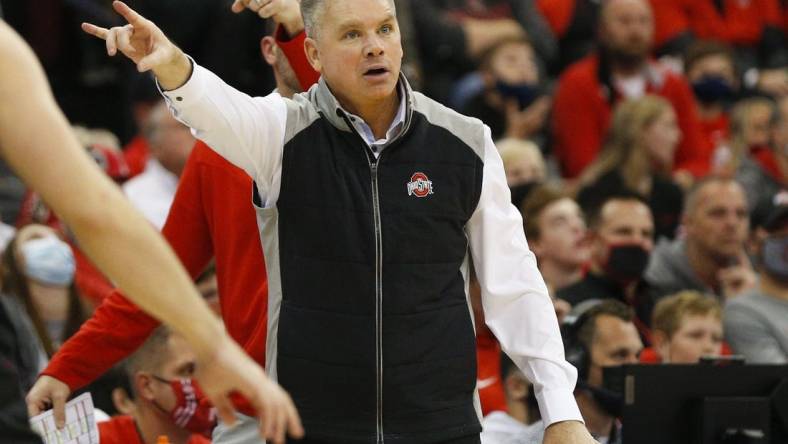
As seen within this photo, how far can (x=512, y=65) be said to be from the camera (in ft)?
32.0

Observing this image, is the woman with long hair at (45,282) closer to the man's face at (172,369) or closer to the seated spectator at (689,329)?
the man's face at (172,369)

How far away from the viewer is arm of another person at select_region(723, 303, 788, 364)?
6992mm

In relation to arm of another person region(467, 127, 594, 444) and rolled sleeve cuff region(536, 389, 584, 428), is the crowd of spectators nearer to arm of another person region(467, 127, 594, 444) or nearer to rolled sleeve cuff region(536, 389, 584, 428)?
arm of another person region(467, 127, 594, 444)

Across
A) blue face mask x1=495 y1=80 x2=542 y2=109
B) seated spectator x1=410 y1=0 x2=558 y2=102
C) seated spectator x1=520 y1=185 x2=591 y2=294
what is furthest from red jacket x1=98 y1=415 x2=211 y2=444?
seated spectator x1=410 y1=0 x2=558 y2=102

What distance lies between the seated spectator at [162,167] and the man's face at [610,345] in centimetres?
261

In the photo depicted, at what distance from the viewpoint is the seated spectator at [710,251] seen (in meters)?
8.23

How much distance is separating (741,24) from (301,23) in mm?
8148

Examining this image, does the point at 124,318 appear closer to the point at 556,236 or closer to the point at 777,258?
the point at 556,236

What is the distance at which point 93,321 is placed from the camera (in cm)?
430

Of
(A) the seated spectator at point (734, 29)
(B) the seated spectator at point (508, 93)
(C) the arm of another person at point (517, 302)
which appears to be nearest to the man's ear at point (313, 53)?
(C) the arm of another person at point (517, 302)

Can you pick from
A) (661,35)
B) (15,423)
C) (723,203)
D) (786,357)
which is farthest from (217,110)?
(661,35)

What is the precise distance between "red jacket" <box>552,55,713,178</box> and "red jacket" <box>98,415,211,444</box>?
530cm

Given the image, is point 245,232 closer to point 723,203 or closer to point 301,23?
point 301,23

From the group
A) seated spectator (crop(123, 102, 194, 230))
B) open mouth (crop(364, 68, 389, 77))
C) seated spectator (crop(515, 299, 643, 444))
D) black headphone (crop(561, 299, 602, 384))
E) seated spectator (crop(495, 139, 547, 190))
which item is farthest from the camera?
seated spectator (crop(495, 139, 547, 190))
